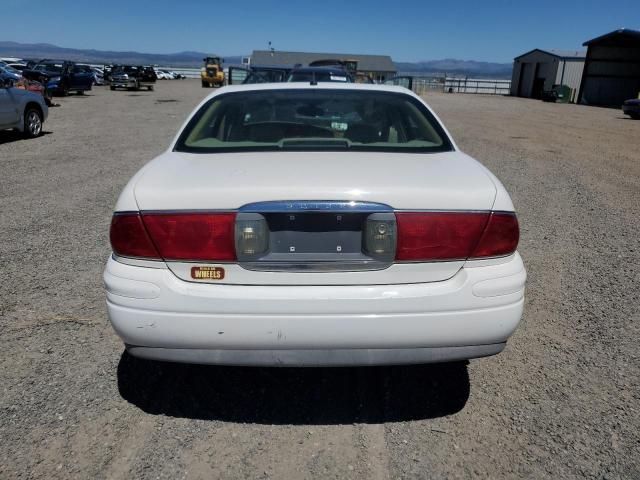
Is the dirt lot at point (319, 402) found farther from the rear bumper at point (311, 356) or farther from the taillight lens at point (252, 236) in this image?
the taillight lens at point (252, 236)

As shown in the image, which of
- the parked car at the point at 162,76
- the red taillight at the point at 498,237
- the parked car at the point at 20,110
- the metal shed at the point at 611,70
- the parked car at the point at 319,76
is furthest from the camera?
the parked car at the point at 162,76

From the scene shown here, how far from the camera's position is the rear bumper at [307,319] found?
2197 millimetres

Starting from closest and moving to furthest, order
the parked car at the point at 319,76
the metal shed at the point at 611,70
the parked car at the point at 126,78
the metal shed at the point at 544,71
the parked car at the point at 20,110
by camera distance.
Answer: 1. the parked car at the point at 20,110
2. the parked car at the point at 319,76
3. the parked car at the point at 126,78
4. the metal shed at the point at 611,70
5. the metal shed at the point at 544,71

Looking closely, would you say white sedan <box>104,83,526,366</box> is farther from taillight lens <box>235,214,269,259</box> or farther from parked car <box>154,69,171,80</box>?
parked car <box>154,69,171,80</box>

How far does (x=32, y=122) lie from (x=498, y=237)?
1285 centimetres

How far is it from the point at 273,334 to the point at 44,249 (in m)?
3.68

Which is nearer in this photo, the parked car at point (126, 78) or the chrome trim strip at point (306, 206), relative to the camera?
the chrome trim strip at point (306, 206)

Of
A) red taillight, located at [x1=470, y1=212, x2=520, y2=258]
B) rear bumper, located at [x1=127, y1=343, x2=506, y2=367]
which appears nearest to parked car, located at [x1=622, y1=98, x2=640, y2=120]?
red taillight, located at [x1=470, y1=212, x2=520, y2=258]

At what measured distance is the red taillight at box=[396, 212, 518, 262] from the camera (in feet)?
7.35

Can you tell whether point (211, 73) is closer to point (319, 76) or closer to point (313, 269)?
point (319, 76)

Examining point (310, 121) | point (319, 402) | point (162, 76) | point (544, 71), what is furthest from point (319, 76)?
point (162, 76)

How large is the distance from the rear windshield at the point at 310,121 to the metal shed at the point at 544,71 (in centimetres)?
4308

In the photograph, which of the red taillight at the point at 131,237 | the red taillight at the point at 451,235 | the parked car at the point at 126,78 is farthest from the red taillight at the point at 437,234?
the parked car at the point at 126,78

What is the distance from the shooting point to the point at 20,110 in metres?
11.6
